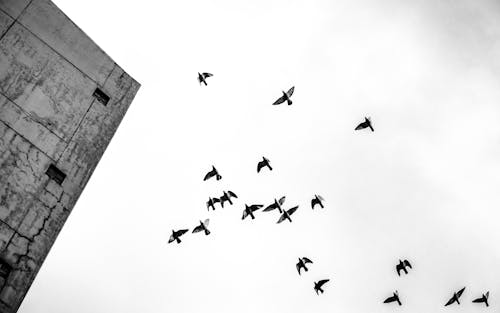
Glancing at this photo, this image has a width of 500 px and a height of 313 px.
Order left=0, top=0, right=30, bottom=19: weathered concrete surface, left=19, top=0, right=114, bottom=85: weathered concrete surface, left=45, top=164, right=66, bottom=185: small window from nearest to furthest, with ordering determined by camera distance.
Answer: left=45, top=164, right=66, bottom=185: small window
left=0, top=0, right=30, bottom=19: weathered concrete surface
left=19, top=0, right=114, bottom=85: weathered concrete surface

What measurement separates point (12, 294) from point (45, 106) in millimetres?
7698

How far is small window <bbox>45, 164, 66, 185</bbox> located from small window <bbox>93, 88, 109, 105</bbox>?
434 cm

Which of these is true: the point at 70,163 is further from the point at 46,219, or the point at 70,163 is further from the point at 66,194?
the point at 46,219

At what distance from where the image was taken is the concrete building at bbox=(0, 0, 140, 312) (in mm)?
16578

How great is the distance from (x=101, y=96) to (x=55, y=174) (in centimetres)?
480

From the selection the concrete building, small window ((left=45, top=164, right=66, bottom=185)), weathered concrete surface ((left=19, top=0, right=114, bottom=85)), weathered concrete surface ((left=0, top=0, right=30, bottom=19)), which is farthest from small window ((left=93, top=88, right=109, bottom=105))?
weathered concrete surface ((left=0, top=0, right=30, bottom=19))

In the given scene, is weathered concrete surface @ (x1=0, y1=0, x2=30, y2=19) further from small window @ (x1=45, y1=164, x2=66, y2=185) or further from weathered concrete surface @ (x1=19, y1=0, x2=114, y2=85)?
small window @ (x1=45, y1=164, x2=66, y2=185)

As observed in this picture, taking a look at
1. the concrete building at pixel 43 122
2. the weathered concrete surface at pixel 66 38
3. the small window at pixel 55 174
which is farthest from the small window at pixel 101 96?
the small window at pixel 55 174

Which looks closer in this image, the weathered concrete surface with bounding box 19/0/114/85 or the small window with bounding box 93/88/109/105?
the weathered concrete surface with bounding box 19/0/114/85

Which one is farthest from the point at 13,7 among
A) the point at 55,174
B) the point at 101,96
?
the point at 55,174

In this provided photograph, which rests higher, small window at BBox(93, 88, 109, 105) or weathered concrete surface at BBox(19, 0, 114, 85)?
weathered concrete surface at BBox(19, 0, 114, 85)

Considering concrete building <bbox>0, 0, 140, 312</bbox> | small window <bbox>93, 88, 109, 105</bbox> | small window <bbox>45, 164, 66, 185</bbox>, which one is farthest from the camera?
small window <bbox>93, 88, 109, 105</bbox>

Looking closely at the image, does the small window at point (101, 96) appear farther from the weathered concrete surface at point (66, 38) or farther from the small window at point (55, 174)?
the small window at point (55, 174)

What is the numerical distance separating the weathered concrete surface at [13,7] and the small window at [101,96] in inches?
177
